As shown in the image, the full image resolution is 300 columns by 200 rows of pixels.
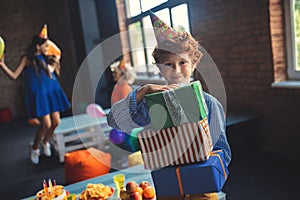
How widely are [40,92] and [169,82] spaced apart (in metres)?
2.54

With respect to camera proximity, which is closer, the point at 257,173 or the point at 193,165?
the point at 193,165

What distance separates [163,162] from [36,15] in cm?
653

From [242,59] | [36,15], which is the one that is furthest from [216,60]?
[36,15]

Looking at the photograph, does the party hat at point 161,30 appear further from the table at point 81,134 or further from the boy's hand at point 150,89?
the table at point 81,134

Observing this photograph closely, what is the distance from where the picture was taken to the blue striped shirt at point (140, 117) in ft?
2.98

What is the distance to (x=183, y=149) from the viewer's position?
82 cm

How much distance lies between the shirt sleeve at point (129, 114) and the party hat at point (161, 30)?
0.62 ft

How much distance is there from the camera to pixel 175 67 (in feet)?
3.14

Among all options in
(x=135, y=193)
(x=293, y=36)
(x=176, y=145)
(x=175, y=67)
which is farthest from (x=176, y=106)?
(x=293, y=36)

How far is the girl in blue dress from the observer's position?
3.14 metres

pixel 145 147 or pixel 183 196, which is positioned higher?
pixel 145 147

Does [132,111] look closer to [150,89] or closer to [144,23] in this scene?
[150,89]

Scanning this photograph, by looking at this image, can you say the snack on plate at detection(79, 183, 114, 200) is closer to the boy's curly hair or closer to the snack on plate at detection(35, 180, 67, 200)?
the snack on plate at detection(35, 180, 67, 200)

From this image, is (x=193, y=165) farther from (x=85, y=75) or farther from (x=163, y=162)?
(x=85, y=75)
